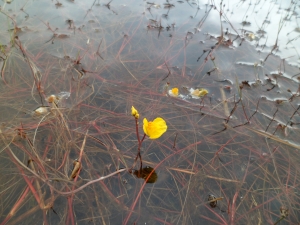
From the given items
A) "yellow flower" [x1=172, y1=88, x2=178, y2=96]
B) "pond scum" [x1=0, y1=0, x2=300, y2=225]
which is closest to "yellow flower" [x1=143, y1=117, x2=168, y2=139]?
"pond scum" [x1=0, y1=0, x2=300, y2=225]

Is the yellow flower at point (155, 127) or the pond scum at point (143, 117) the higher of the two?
the yellow flower at point (155, 127)

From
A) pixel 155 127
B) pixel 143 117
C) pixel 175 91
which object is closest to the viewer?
pixel 155 127

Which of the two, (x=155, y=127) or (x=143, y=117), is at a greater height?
(x=155, y=127)

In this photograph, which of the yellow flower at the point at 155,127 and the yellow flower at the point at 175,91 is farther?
the yellow flower at the point at 175,91

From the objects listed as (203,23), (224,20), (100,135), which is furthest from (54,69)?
(224,20)

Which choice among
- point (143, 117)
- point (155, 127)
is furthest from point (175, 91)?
point (155, 127)

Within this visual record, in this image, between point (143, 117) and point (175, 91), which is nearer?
point (143, 117)

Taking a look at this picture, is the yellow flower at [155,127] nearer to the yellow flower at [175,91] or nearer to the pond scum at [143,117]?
the pond scum at [143,117]

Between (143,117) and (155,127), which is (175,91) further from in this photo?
(155,127)

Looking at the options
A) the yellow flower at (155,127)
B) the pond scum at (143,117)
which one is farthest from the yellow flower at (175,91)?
the yellow flower at (155,127)
